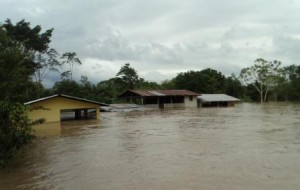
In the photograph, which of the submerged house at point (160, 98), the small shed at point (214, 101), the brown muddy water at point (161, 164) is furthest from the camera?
the small shed at point (214, 101)

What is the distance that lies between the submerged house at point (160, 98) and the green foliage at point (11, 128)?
138ft

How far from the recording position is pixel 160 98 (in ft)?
190

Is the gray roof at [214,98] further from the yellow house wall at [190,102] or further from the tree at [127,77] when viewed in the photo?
the tree at [127,77]

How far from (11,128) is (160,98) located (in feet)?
155

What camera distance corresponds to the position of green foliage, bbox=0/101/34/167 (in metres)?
10.9

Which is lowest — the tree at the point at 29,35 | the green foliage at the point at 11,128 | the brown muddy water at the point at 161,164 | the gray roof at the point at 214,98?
the brown muddy water at the point at 161,164

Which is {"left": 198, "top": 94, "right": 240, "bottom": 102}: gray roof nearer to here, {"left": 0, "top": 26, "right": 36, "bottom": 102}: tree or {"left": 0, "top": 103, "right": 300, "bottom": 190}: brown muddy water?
{"left": 0, "top": 103, "right": 300, "bottom": 190}: brown muddy water

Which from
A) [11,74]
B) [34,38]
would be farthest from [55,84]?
[11,74]

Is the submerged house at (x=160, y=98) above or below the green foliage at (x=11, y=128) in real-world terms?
above

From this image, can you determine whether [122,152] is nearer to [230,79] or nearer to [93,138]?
[93,138]

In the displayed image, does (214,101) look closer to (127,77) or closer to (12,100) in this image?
(127,77)

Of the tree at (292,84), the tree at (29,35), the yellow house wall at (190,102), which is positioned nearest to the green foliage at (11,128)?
the tree at (29,35)

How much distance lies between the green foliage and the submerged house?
42098 mm

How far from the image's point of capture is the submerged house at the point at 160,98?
2165 inches
